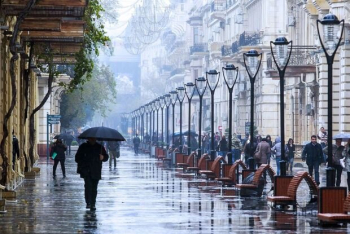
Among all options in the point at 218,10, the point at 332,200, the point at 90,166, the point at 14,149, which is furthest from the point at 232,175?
the point at 218,10

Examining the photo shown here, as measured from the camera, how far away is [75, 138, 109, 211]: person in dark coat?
2445 centimetres

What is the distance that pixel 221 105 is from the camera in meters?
99.9

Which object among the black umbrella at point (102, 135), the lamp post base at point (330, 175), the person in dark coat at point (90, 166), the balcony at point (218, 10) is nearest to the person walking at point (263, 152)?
the black umbrella at point (102, 135)

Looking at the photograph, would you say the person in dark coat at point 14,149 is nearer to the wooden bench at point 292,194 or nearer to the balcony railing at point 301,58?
the wooden bench at point 292,194

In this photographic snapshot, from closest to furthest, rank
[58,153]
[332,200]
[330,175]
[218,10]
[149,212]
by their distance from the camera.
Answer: [332,200]
[330,175]
[149,212]
[58,153]
[218,10]

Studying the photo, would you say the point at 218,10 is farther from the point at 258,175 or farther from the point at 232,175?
the point at 258,175

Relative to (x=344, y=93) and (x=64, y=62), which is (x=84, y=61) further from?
(x=344, y=93)

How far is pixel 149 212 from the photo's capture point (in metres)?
23.9

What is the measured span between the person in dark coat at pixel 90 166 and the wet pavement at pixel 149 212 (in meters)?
0.46

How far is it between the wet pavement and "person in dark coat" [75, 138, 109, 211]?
458mm

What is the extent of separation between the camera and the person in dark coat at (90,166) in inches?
963

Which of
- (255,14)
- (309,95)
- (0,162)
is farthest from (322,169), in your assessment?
(255,14)

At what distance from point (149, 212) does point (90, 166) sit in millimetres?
1595

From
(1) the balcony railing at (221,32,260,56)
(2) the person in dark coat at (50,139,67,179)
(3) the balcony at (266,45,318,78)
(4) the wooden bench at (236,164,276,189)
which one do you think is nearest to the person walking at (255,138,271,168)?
(2) the person in dark coat at (50,139,67,179)
